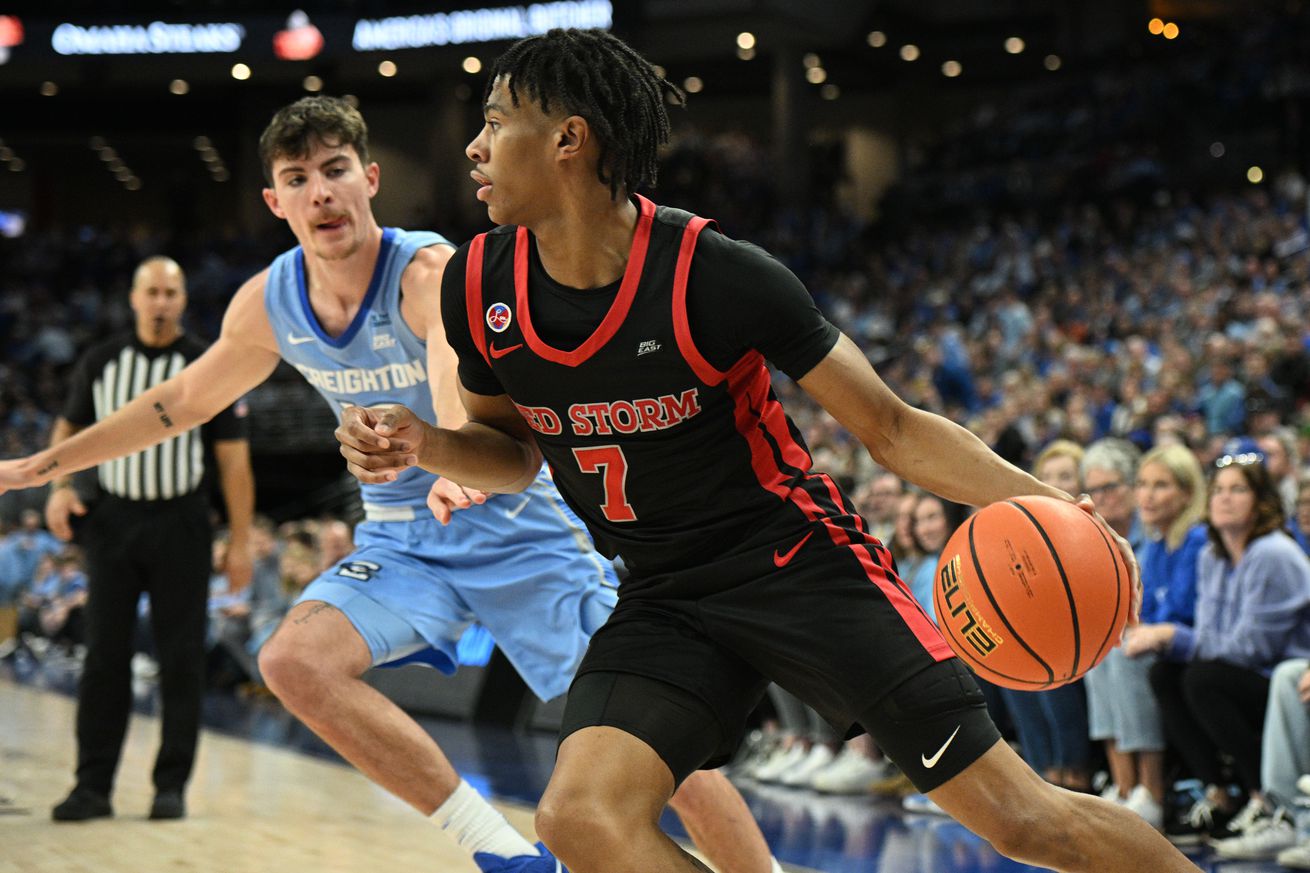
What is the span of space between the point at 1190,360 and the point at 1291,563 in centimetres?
597

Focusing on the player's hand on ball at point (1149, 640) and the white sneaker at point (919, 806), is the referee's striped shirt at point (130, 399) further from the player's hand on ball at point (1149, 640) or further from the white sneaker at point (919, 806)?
the player's hand on ball at point (1149, 640)

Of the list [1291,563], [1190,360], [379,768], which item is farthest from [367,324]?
[1190,360]

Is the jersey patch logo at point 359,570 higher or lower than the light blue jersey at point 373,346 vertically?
lower

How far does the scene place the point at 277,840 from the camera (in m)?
5.43

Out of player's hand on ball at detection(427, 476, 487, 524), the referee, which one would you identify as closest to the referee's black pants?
the referee

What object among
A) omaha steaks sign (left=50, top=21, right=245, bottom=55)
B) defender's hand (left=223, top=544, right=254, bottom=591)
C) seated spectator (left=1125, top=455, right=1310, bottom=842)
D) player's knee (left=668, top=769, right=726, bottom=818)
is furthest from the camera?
omaha steaks sign (left=50, top=21, right=245, bottom=55)

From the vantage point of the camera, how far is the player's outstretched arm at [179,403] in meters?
4.15

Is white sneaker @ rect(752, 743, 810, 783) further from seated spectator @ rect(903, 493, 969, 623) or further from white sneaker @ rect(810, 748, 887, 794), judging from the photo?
seated spectator @ rect(903, 493, 969, 623)

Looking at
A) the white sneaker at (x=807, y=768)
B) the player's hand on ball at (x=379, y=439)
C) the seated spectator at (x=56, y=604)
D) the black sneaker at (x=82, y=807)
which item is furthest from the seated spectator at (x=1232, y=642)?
the seated spectator at (x=56, y=604)

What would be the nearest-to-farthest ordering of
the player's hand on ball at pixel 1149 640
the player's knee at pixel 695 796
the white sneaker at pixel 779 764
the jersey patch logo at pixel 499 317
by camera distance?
1. the jersey patch logo at pixel 499 317
2. the player's knee at pixel 695 796
3. the player's hand on ball at pixel 1149 640
4. the white sneaker at pixel 779 764

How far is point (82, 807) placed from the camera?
18.8ft

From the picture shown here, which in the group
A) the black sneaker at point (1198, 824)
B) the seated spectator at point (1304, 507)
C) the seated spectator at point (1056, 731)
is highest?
the seated spectator at point (1304, 507)

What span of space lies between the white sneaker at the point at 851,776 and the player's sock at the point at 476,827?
3087 mm

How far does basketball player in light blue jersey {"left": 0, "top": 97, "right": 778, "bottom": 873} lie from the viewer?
3732 millimetres
